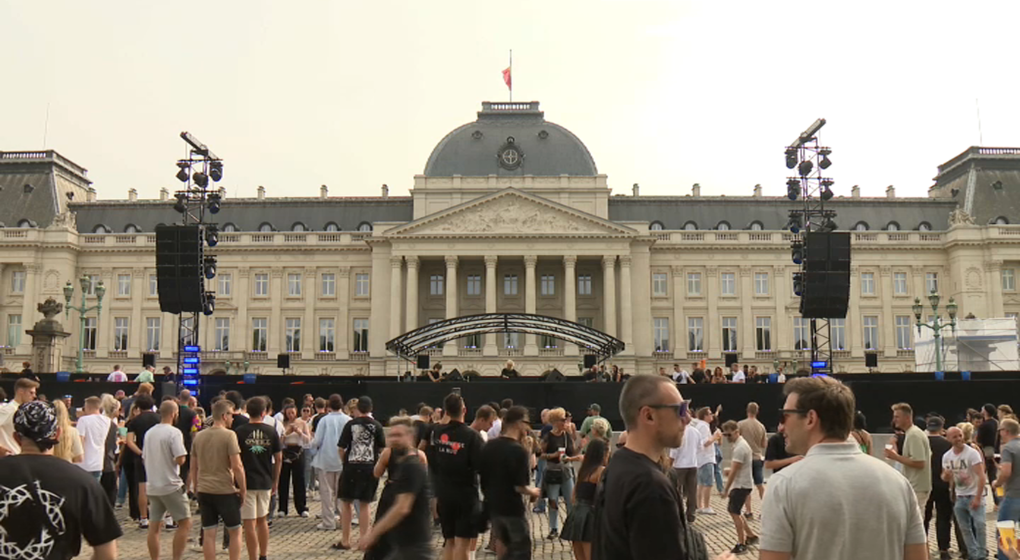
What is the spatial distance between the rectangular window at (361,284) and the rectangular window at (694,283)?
24.7m

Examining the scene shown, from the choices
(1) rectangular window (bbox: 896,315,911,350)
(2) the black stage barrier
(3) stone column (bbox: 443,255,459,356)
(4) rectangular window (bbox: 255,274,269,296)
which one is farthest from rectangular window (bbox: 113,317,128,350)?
(1) rectangular window (bbox: 896,315,911,350)

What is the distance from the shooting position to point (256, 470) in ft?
37.7

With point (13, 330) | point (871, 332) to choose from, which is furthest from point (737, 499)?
point (13, 330)

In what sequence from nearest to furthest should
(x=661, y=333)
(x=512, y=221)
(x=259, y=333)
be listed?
1. (x=512, y=221)
2. (x=661, y=333)
3. (x=259, y=333)

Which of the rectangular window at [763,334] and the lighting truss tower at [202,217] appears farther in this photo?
the rectangular window at [763,334]

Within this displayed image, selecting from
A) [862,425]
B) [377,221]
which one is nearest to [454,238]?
[377,221]

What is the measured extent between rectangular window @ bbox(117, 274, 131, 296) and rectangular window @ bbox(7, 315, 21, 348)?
745cm

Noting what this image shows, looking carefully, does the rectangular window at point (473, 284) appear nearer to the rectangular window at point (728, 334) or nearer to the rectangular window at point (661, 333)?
the rectangular window at point (661, 333)

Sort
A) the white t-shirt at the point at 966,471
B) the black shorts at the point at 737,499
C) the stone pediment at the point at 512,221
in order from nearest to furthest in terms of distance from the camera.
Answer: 1. the white t-shirt at the point at 966,471
2. the black shorts at the point at 737,499
3. the stone pediment at the point at 512,221

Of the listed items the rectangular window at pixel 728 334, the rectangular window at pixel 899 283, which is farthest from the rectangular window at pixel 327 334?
the rectangular window at pixel 899 283

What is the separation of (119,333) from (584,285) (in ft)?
118

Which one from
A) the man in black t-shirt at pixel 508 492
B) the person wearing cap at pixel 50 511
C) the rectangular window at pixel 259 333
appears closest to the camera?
the person wearing cap at pixel 50 511

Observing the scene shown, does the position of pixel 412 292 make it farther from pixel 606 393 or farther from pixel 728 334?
pixel 606 393

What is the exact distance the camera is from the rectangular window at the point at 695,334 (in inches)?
2704
